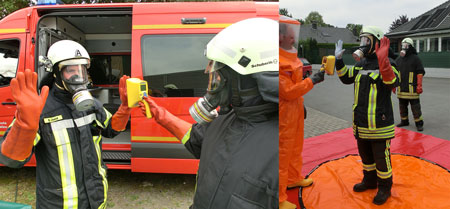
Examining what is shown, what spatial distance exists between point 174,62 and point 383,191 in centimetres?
195

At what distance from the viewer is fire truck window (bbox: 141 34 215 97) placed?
8.46 feet

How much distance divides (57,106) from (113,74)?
4151 millimetres

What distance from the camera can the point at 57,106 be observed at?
1.45m

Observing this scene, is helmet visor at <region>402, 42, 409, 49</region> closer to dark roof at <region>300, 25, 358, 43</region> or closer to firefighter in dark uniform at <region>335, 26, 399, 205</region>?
firefighter in dark uniform at <region>335, 26, 399, 205</region>

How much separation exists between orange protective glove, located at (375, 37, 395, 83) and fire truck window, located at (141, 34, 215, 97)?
4.73 feet

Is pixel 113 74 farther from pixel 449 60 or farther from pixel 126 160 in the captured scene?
pixel 449 60

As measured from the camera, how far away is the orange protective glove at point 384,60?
4.27ft

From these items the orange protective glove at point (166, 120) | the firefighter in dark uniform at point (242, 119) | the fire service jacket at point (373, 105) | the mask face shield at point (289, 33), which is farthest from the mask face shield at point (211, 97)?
the fire service jacket at point (373, 105)

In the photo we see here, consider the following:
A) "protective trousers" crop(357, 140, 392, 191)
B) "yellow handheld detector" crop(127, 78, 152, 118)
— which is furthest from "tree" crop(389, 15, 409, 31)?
"protective trousers" crop(357, 140, 392, 191)

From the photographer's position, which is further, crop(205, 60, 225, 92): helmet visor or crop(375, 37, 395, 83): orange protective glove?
crop(375, 37, 395, 83): orange protective glove

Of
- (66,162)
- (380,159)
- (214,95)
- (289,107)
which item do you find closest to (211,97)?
(214,95)

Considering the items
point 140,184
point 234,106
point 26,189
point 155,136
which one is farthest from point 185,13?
point 26,189

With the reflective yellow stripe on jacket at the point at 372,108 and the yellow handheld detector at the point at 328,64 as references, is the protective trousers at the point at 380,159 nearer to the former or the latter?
the reflective yellow stripe on jacket at the point at 372,108

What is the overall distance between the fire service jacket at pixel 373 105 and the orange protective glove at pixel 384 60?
0.06 metres
